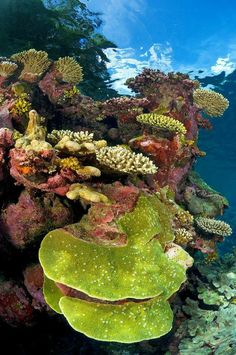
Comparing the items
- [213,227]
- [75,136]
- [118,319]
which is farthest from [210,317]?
[75,136]

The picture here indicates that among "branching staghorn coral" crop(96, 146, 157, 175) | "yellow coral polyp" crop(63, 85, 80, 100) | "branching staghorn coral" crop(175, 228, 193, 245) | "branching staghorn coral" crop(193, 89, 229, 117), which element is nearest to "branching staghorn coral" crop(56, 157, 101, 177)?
"branching staghorn coral" crop(96, 146, 157, 175)

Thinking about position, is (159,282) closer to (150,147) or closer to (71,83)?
(150,147)

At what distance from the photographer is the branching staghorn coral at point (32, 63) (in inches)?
313

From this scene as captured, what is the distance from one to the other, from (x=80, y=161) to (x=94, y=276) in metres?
1.72

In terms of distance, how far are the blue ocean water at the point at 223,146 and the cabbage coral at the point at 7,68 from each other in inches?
657

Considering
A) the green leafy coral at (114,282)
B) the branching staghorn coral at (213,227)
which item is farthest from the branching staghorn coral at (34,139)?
the branching staghorn coral at (213,227)

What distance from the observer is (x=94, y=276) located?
154 inches

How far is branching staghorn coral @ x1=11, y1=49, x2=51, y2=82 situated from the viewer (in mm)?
7961

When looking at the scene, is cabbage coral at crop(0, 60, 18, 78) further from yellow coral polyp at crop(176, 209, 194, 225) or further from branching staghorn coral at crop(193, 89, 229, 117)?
yellow coral polyp at crop(176, 209, 194, 225)

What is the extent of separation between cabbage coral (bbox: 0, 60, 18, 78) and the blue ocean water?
657 inches

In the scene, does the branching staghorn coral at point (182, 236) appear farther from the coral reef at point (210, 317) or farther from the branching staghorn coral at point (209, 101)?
the branching staghorn coral at point (209, 101)

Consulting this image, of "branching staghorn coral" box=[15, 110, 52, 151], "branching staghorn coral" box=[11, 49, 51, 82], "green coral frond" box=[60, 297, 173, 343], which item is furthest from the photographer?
"branching staghorn coral" box=[11, 49, 51, 82]

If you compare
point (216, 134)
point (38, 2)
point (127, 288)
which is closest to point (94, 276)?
point (127, 288)

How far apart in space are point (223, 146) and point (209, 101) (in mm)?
26578
